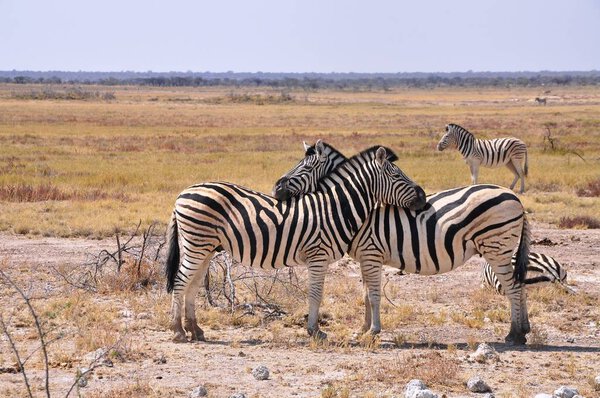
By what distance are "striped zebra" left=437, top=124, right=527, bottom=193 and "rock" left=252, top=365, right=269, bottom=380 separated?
16064 millimetres

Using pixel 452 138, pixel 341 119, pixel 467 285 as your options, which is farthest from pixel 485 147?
pixel 341 119

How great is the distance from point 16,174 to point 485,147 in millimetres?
13174

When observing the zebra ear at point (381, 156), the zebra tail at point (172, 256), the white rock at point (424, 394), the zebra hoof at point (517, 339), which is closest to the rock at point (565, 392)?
the white rock at point (424, 394)

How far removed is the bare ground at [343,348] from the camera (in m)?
7.61

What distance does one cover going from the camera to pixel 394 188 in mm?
9500

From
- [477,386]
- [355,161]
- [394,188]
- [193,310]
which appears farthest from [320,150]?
[477,386]

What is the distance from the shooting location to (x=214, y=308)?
10586mm

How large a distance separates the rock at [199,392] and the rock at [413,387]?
1.66 metres

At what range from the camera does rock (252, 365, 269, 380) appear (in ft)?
25.5

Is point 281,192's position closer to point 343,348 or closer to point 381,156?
point 381,156

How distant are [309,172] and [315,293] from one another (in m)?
1.51

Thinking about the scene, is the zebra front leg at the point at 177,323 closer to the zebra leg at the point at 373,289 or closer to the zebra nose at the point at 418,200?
the zebra leg at the point at 373,289

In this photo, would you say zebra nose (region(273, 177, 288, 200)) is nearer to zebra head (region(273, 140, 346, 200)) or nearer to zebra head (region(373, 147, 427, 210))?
zebra head (region(273, 140, 346, 200))

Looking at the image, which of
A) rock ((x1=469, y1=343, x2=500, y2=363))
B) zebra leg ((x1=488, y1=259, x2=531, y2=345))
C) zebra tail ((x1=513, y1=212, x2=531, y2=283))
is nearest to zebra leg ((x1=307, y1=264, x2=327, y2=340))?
rock ((x1=469, y1=343, x2=500, y2=363))
